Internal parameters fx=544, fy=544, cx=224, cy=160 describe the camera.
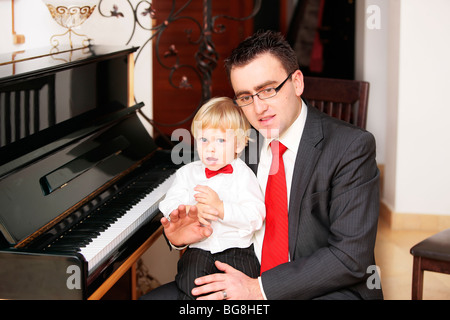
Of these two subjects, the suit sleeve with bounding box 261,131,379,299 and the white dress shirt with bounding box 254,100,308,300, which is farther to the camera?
the white dress shirt with bounding box 254,100,308,300

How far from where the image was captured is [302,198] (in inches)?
74.0

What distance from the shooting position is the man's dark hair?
6.30 ft

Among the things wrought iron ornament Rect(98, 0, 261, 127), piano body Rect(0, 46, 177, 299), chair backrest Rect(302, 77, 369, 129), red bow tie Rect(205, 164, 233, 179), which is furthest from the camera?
chair backrest Rect(302, 77, 369, 129)

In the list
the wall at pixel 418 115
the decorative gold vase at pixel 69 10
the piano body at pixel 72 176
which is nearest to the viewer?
the piano body at pixel 72 176

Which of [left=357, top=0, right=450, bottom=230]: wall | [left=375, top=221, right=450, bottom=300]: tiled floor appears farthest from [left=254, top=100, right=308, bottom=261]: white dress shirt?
[left=357, top=0, right=450, bottom=230]: wall

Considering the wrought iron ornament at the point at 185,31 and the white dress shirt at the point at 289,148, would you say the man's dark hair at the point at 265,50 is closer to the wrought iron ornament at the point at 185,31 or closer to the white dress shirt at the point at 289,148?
the white dress shirt at the point at 289,148

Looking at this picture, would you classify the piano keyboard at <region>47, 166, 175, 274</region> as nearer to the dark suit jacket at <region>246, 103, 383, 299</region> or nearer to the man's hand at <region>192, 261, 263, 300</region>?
the man's hand at <region>192, 261, 263, 300</region>

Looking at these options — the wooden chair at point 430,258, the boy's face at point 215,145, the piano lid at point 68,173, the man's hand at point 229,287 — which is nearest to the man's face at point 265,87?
the boy's face at point 215,145

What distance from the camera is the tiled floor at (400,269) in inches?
126

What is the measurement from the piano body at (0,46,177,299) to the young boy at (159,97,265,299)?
21cm

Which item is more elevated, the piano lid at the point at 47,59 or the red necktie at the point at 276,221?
the piano lid at the point at 47,59

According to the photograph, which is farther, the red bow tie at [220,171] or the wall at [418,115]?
the wall at [418,115]

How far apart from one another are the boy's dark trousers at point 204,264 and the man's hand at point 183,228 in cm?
6
